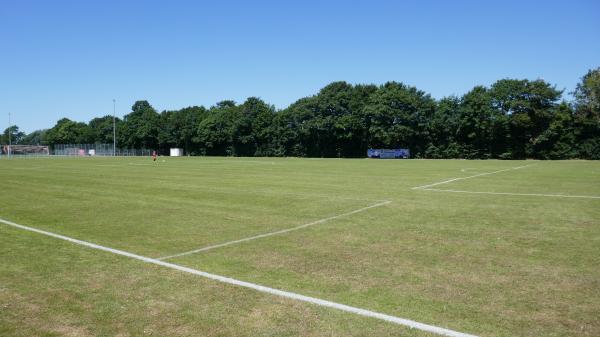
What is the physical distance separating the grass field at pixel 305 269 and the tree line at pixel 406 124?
58725 mm

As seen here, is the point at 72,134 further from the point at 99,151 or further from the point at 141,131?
the point at 141,131

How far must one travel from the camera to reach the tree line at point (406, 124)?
65.0 m

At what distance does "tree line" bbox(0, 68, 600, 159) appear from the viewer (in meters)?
65.0

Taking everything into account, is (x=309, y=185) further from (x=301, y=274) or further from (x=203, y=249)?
(x=301, y=274)

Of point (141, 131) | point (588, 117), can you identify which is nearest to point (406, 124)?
point (588, 117)

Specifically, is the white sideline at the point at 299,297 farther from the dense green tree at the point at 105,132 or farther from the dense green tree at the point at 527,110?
the dense green tree at the point at 105,132

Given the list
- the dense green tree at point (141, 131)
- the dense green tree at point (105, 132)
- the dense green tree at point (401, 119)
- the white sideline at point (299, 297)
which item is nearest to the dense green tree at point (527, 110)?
the dense green tree at point (401, 119)

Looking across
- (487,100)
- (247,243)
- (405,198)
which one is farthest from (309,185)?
(487,100)

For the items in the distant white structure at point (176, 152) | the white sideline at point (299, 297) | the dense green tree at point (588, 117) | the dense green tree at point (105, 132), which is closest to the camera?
the white sideline at point (299, 297)

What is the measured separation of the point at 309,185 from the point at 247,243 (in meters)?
11.9

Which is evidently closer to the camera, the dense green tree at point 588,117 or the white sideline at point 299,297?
the white sideline at point 299,297

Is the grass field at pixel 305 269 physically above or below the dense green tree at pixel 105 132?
below

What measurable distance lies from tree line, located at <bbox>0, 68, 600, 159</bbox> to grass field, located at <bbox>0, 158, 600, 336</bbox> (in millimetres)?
58725

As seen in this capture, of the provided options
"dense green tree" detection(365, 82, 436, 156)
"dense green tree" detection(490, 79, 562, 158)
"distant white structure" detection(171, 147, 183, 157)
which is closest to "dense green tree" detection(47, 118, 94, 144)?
"distant white structure" detection(171, 147, 183, 157)
